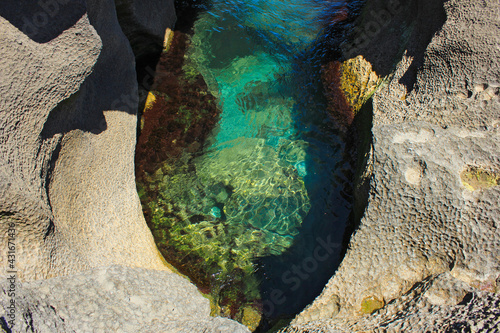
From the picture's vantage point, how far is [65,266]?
2.17 m

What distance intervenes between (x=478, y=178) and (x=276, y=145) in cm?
213

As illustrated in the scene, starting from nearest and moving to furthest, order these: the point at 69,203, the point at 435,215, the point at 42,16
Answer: the point at 435,215, the point at 42,16, the point at 69,203

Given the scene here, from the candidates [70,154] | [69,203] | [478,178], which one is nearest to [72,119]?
[70,154]

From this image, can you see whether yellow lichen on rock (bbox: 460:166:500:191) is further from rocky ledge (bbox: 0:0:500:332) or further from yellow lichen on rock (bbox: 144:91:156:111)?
yellow lichen on rock (bbox: 144:91:156:111)

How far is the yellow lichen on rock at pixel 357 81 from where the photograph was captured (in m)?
4.04

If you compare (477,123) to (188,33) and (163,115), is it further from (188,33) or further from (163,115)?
(188,33)

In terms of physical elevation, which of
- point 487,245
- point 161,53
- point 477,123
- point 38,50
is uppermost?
point 38,50

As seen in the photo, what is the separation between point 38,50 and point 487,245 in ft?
10.6

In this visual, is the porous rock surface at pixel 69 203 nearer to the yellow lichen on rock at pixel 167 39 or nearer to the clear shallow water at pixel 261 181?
the clear shallow water at pixel 261 181

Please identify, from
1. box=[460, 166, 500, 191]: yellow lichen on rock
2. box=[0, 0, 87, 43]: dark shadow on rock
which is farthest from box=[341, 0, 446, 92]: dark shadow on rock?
box=[0, 0, 87, 43]: dark shadow on rock

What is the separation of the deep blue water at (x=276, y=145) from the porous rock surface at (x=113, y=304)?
751 mm

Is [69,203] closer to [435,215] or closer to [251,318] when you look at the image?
[251,318]

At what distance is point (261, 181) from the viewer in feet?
12.0

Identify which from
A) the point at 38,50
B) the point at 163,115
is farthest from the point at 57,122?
the point at 163,115
